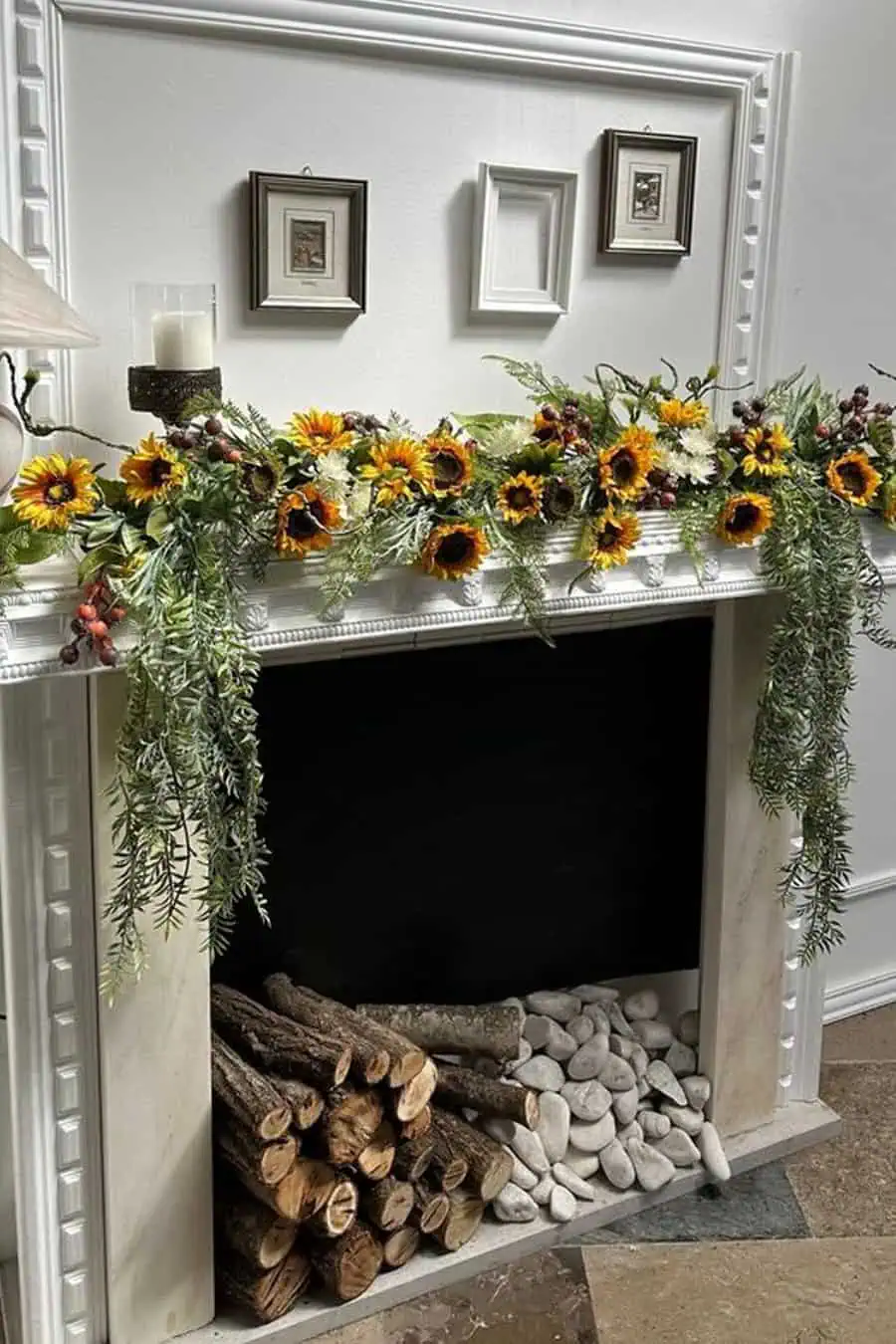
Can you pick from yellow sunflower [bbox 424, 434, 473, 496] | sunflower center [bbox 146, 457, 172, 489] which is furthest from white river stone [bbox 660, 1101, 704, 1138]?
sunflower center [bbox 146, 457, 172, 489]

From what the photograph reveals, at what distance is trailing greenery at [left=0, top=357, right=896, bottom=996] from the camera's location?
1734 millimetres

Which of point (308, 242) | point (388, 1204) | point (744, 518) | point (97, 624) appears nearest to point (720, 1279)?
point (388, 1204)

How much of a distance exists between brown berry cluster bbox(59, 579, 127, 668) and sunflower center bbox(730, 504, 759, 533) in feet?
→ 3.01

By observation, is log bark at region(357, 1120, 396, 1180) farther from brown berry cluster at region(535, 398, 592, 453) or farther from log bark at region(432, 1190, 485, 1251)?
brown berry cluster at region(535, 398, 592, 453)

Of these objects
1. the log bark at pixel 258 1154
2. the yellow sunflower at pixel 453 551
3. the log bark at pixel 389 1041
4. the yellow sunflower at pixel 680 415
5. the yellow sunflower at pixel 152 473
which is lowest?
the log bark at pixel 258 1154

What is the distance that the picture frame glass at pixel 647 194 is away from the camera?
7.52ft

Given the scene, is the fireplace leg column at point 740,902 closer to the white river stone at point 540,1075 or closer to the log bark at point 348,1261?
the white river stone at point 540,1075

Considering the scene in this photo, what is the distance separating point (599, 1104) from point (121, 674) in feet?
3.94

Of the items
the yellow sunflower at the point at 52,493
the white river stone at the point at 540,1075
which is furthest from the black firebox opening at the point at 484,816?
the yellow sunflower at the point at 52,493

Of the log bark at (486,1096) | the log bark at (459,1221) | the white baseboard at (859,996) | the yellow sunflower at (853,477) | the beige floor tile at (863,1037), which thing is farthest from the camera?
the white baseboard at (859,996)

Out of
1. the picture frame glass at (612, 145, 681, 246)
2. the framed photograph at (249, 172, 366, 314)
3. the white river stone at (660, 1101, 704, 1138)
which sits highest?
the picture frame glass at (612, 145, 681, 246)

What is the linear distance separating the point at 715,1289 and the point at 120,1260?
92 centimetres

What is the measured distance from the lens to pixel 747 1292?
233cm

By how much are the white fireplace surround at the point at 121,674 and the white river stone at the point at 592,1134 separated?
679 mm
